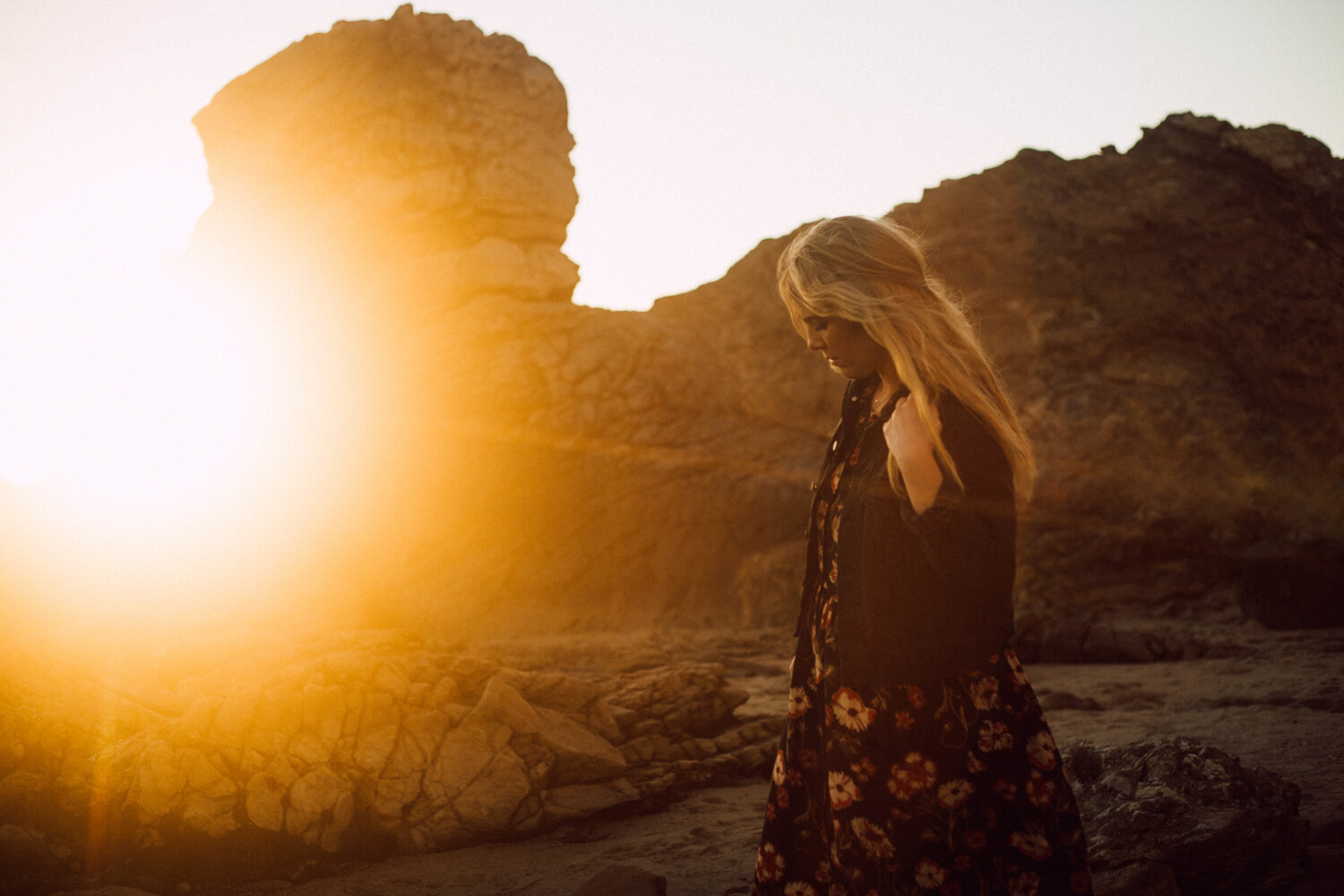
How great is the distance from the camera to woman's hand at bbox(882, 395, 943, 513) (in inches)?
61.0

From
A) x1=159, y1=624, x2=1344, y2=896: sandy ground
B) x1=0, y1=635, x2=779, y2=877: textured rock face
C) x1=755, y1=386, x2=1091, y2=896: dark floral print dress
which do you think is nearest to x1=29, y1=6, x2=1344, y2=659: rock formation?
x1=159, y1=624, x2=1344, y2=896: sandy ground

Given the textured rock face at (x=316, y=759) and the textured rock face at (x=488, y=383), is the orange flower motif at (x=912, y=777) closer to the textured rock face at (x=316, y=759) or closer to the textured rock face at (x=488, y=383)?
the textured rock face at (x=316, y=759)

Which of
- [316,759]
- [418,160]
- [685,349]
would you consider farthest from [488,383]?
[316,759]

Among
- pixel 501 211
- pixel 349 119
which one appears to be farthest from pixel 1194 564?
pixel 349 119

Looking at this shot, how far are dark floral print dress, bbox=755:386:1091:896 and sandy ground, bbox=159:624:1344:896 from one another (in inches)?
57.1

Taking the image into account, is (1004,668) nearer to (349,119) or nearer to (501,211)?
(501,211)

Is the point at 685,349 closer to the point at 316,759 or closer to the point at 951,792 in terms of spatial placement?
the point at 316,759

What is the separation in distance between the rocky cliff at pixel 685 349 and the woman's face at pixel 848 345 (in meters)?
9.00

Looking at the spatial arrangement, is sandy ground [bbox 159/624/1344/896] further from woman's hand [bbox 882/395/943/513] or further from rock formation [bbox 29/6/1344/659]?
rock formation [bbox 29/6/1344/659]

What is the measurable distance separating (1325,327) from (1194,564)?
3.77 metres

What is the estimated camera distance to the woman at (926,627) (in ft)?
5.21

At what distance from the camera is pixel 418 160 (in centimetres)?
1272

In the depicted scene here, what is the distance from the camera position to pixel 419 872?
3.38 metres

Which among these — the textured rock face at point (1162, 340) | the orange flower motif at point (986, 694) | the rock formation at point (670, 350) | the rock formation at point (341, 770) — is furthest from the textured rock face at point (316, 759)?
the rock formation at point (670, 350)
